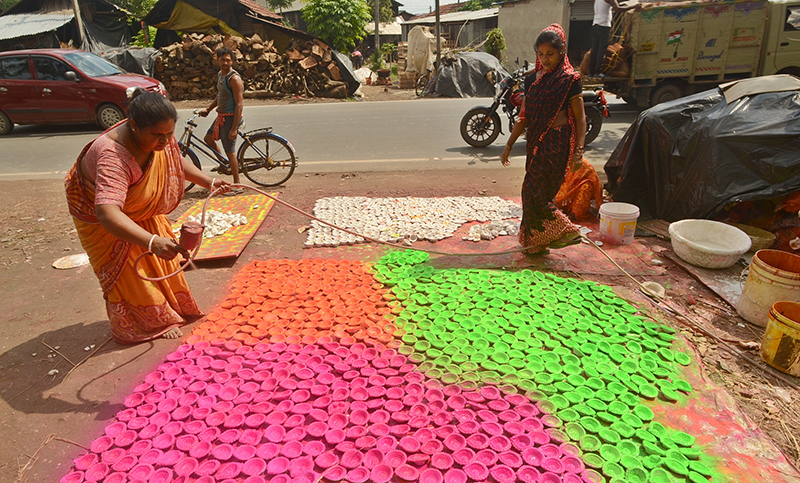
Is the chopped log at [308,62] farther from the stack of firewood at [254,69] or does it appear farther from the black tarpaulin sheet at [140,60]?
the black tarpaulin sheet at [140,60]

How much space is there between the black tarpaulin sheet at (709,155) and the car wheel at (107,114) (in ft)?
33.6

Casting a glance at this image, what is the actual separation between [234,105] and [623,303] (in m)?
4.62

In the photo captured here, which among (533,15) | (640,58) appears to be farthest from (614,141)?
(533,15)

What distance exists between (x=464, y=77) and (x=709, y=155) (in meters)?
11.4

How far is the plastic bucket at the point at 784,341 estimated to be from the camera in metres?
→ 2.61

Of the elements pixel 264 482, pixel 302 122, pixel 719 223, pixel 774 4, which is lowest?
pixel 264 482

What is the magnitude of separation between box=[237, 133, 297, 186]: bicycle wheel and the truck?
7.73 meters

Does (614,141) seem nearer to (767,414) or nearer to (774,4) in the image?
(774,4)

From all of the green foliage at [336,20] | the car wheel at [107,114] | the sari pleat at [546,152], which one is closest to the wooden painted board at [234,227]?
the sari pleat at [546,152]

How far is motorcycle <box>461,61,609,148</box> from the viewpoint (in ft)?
23.1

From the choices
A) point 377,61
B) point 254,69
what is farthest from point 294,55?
point 377,61

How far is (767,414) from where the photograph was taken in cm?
241

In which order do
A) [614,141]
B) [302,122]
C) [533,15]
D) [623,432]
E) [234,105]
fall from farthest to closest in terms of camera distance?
[533,15] < [302,122] < [614,141] < [234,105] < [623,432]

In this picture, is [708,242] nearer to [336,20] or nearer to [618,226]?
[618,226]
